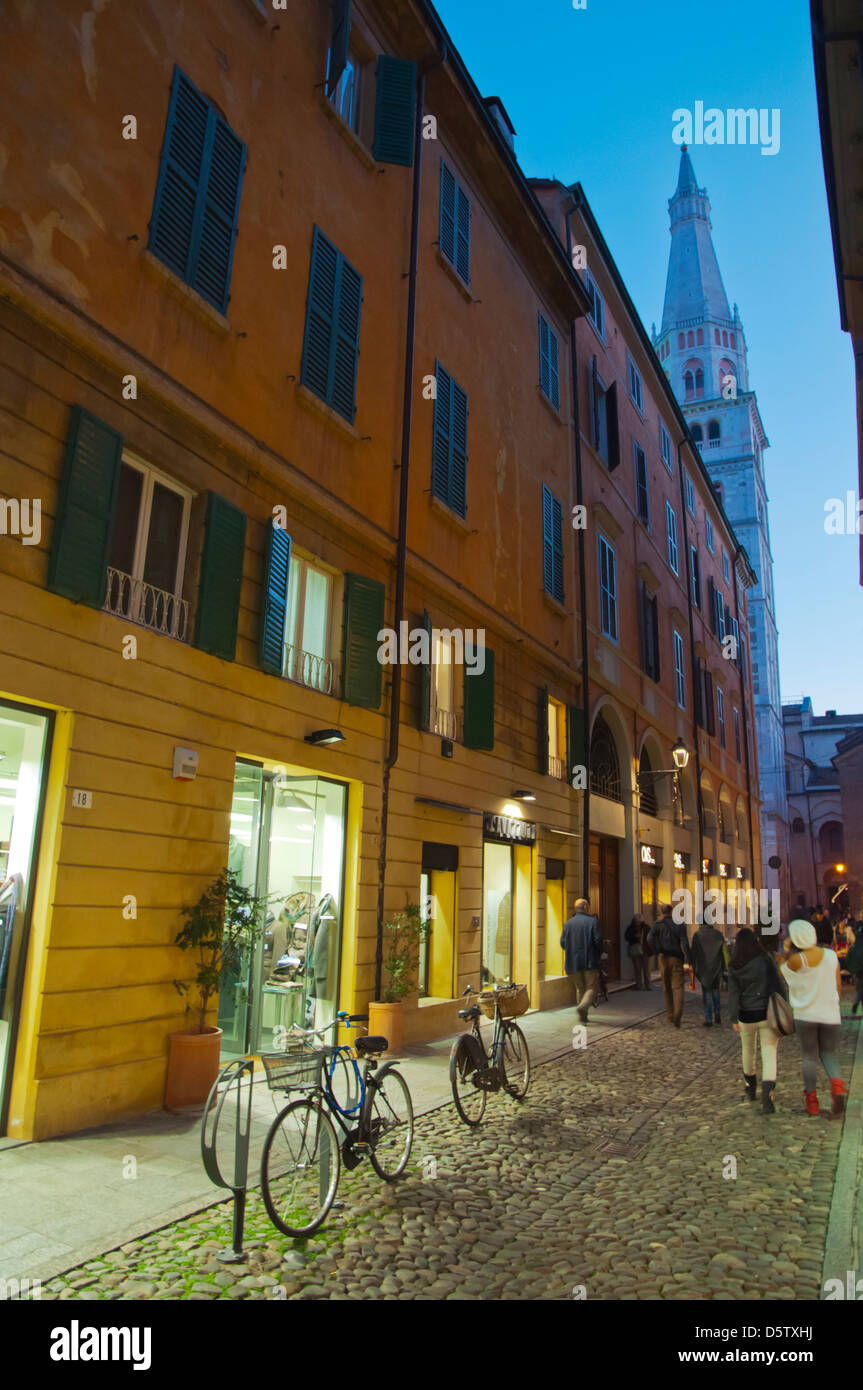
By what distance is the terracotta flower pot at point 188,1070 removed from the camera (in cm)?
724

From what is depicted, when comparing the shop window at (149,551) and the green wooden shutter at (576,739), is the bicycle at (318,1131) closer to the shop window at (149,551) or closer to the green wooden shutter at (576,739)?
the shop window at (149,551)

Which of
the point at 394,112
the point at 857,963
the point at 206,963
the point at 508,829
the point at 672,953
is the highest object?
the point at 394,112

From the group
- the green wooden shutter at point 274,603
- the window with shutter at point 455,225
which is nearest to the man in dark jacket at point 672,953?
the green wooden shutter at point 274,603

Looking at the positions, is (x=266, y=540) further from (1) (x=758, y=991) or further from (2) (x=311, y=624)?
(1) (x=758, y=991)

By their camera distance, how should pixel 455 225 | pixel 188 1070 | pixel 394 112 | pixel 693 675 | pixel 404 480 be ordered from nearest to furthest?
pixel 188 1070 → pixel 404 480 → pixel 394 112 → pixel 455 225 → pixel 693 675

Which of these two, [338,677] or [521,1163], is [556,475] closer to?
[338,677]

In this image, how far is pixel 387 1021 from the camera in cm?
987

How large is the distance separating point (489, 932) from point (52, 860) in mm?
8559

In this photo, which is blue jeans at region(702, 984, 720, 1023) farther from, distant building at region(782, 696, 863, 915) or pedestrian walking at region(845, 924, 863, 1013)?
distant building at region(782, 696, 863, 915)

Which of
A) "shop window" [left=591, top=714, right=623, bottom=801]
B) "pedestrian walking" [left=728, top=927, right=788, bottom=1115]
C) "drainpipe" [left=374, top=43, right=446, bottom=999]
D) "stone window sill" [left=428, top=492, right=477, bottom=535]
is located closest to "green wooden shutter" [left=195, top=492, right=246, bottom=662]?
"drainpipe" [left=374, top=43, right=446, bottom=999]

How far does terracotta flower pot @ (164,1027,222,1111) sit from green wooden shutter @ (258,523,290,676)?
357 centimetres

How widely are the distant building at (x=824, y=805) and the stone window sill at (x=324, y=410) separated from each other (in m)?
46.2

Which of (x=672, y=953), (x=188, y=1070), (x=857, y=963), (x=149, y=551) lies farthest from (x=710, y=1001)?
(x=149, y=551)

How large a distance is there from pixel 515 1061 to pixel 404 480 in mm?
7346
